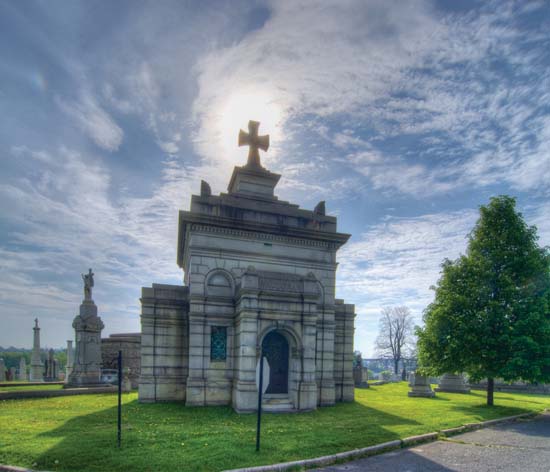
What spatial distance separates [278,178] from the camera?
73.0 feet

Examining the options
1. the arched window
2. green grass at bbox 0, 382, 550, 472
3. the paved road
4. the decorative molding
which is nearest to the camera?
green grass at bbox 0, 382, 550, 472

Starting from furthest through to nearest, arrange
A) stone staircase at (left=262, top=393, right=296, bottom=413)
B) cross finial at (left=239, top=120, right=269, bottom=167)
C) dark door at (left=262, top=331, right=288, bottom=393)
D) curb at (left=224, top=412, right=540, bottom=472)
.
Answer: cross finial at (left=239, top=120, right=269, bottom=167) < dark door at (left=262, top=331, right=288, bottom=393) < stone staircase at (left=262, top=393, right=296, bottom=413) < curb at (left=224, top=412, right=540, bottom=472)

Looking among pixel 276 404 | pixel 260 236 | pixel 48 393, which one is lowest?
pixel 48 393

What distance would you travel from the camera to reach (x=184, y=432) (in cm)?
1133

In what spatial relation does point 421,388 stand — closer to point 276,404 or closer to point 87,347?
point 276,404

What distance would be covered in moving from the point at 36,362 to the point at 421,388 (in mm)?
32411

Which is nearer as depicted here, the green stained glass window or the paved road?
the paved road

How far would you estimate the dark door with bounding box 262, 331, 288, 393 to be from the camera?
1672cm

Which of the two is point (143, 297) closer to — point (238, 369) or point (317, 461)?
point (238, 369)

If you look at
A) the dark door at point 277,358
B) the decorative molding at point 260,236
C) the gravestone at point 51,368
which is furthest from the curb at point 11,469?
the gravestone at point 51,368

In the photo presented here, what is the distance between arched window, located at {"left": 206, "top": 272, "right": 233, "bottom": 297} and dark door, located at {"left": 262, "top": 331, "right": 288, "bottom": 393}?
2959 millimetres

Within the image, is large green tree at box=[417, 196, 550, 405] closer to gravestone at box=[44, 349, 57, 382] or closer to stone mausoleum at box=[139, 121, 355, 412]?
stone mausoleum at box=[139, 121, 355, 412]

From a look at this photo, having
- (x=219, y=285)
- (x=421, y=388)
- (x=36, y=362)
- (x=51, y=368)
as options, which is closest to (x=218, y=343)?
(x=219, y=285)

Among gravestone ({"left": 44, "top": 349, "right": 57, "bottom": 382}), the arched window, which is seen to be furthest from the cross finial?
gravestone ({"left": 44, "top": 349, "right": 57, "bottom": 382})
